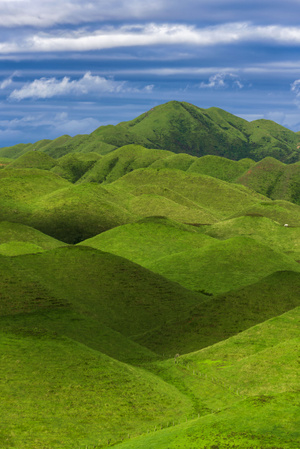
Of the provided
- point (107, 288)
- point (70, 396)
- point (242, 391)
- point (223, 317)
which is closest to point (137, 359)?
point (242, 391)

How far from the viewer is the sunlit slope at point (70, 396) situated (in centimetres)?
6600

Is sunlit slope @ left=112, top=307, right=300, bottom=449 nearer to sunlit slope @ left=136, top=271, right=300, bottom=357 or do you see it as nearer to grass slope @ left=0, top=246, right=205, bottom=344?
sunlit slope @ left=136, top=271, right=300, bottom=357

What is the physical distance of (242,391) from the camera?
83.6 meters

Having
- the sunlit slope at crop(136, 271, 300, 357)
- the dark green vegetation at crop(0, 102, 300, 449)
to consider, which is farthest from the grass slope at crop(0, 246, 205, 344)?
the sunlit slope at crop(136, 271, 300, 357)

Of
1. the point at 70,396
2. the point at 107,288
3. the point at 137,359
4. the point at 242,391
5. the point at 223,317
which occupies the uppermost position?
the point at 107,288

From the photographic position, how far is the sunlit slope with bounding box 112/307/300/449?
52.5 meters

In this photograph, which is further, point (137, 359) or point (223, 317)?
point (223, 317)

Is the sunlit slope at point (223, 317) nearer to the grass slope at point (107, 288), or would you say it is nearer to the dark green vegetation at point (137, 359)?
the dark green vegetation at point (137, 359)

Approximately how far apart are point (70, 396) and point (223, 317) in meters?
59.9

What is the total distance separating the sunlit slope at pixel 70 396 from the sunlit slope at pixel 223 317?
26594 millimetres

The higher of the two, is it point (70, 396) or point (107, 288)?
point (107, 288)

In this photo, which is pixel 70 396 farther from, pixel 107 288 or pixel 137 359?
pixel 107 288

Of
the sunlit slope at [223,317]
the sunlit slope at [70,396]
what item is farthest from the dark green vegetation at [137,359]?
the sunlit slope at [223,317]

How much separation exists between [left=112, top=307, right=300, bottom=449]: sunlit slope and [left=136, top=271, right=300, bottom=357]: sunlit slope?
36.3 feet
